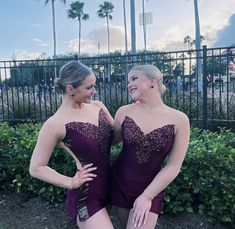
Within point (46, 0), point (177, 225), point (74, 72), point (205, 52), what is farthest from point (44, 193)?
point (46, 0)

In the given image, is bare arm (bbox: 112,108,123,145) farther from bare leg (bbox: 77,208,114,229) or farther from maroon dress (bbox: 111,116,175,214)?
bare leg (bbox: 77,208,114,229)

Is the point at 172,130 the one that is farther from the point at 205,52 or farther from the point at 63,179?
the point at 205,52

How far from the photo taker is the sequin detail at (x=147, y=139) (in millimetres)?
2176

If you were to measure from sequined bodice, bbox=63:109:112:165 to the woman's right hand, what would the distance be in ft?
0.14

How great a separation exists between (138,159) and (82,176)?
1.17ft

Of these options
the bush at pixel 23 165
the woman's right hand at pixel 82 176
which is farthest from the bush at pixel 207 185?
the woman's right hand at pixel 82 176

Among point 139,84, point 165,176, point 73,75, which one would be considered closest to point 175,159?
→ point 165,176

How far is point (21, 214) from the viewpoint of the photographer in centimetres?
422

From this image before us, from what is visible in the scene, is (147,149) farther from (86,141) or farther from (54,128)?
(54,128)

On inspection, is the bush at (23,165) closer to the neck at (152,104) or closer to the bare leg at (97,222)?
the bare leg at (97,222)

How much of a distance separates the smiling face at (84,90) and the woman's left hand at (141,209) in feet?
2.29

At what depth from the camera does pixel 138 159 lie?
2.21m

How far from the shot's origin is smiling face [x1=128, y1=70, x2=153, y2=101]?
2.22 metres

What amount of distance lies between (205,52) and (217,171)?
4018 millimetres
